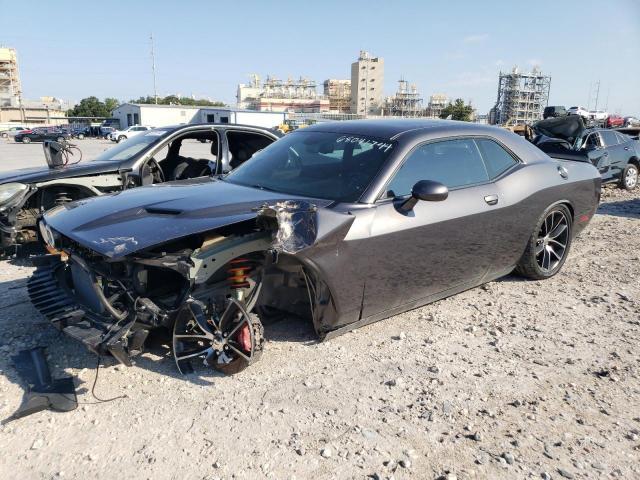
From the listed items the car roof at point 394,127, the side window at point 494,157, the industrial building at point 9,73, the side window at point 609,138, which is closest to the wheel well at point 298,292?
the car roof at point 394,127

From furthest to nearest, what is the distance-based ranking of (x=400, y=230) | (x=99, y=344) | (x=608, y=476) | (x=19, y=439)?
1. (x=400, y=230)
2. (x=99, y=344)
3. (x=19, y=439)
4. (x=608, y=476)

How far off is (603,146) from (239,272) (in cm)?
1133

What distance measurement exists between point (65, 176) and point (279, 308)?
12.0ft

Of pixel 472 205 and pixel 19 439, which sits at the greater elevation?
pixel 472 205

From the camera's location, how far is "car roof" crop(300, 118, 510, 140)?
406 cm

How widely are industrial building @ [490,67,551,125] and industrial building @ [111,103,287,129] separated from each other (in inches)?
3315

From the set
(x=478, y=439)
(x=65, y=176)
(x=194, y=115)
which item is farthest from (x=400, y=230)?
(x=194, y=115)

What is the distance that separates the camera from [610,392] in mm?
3131

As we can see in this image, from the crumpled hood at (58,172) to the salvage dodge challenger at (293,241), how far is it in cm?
234

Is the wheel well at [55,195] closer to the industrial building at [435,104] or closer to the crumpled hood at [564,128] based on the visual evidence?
the crumpled hood at [564,128]

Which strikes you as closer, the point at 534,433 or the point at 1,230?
the point at 534,433

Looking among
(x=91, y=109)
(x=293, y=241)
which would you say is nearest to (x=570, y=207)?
(x=293, y=241)

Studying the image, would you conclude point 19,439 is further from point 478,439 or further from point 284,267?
point 478,439

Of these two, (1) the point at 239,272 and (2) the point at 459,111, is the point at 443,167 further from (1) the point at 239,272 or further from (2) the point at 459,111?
(2) the point at 459,111
